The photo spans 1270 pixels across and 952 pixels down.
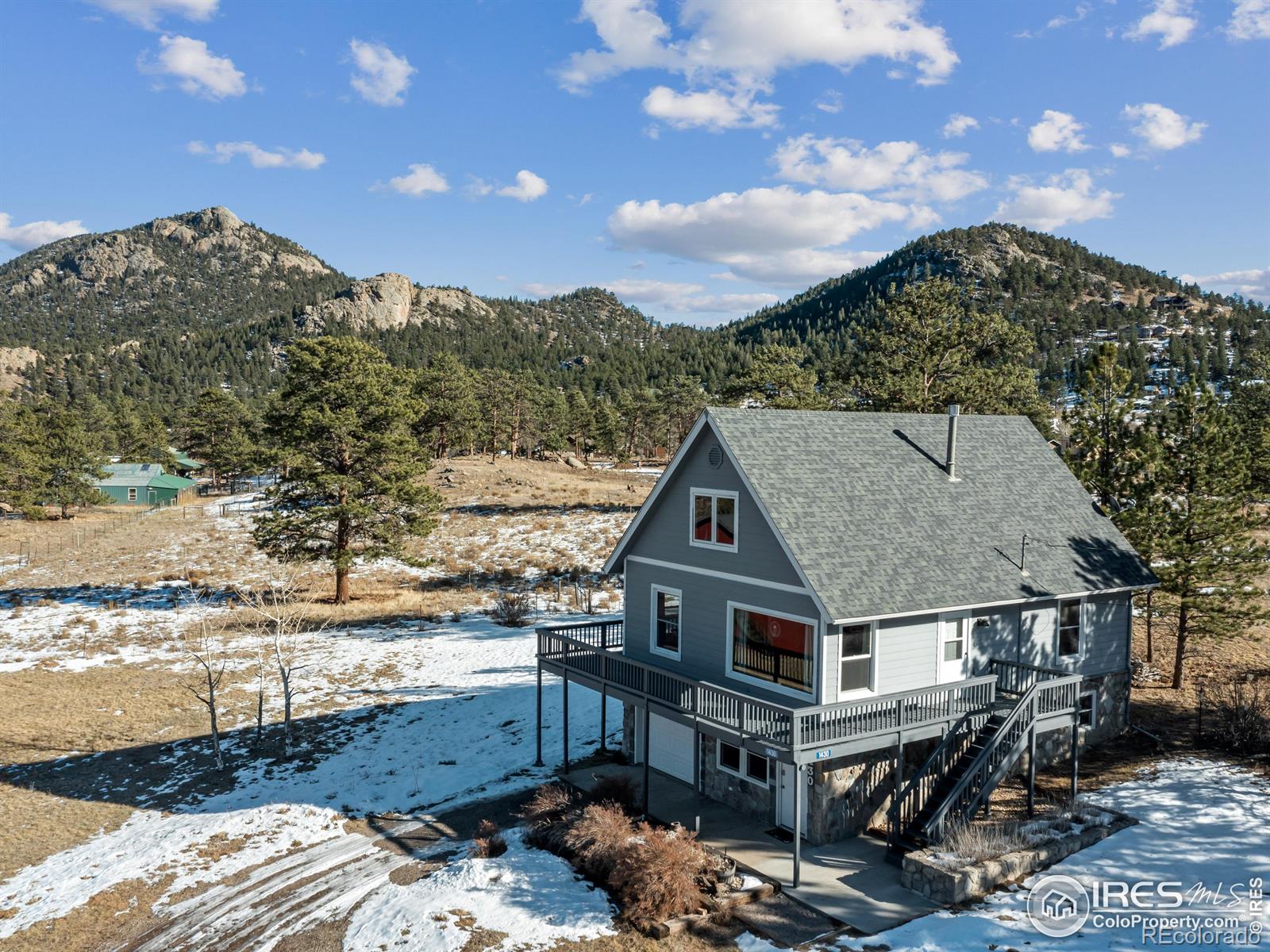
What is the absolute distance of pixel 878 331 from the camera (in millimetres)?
39000

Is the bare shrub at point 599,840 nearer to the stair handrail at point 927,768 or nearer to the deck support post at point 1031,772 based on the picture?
the stair handrail at point 927,768

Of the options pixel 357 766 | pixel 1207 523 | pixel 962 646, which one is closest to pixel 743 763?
pixel 962 646

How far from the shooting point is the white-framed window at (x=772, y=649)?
16.2 meters

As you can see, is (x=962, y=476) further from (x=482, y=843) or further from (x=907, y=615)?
(x=482, y=843)

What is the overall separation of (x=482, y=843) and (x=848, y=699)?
7.73 metres

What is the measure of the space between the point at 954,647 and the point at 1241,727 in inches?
305

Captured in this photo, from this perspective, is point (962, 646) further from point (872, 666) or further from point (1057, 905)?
point (1057, 905)

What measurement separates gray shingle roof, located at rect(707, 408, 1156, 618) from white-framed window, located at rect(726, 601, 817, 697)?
4.71 ft

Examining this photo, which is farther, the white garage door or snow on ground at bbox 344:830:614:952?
the white garage door

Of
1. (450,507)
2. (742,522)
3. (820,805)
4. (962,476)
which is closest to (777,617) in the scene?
(742,522)

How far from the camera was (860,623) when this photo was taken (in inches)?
632

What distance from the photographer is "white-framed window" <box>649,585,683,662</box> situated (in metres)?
19.4

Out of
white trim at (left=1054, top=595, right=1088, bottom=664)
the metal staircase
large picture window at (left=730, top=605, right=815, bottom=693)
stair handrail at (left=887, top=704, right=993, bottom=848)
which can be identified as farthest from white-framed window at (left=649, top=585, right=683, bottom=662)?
white trim at (left=1054, top=595, right=1088, bottom=664)

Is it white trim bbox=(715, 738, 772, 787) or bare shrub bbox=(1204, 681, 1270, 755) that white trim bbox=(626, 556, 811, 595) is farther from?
bare shrub bbox=(1204, 681, 1270, 755)
